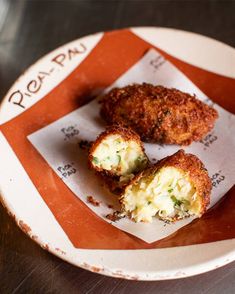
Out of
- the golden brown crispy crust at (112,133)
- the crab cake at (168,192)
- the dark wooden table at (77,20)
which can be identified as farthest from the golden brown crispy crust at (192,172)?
the dark wooden table at (77,20)

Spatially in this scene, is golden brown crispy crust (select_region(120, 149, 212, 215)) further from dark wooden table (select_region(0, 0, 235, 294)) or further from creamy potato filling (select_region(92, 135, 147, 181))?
dark wooden table (select_region(0, 0, 235, 294))

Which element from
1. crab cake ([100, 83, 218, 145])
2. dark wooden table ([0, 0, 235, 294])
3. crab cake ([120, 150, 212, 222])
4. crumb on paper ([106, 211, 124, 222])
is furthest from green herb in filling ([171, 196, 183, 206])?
dark wooden table ([0, 0, 235, 294])

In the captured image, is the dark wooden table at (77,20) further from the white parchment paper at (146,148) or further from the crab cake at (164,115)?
the crab cake at (164,115)

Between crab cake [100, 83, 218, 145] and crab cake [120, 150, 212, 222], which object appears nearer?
crab cake [120, 150, 212, 222]

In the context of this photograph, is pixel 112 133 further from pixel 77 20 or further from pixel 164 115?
pixel 77 20

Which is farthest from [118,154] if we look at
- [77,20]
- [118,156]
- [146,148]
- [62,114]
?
[77,20]

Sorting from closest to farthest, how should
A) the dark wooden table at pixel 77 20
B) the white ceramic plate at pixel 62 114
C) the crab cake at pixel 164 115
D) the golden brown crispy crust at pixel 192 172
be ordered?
the white ceramic plate at pixel 62 114 → the golden brown crispy crust at pixel 192 172 → the crab cake at pixel 164 115 → the dark wooden table at pixel 77 20
